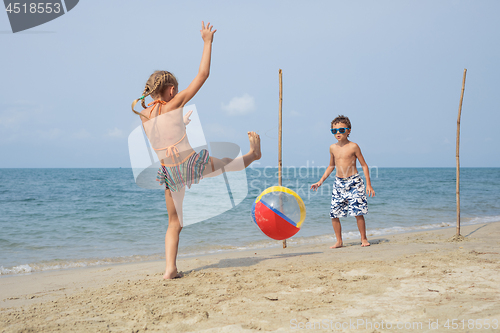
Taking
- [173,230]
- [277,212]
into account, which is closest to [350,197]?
[277,212]

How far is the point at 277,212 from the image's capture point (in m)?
4.41

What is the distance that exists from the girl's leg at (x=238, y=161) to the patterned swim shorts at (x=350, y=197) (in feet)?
8.16

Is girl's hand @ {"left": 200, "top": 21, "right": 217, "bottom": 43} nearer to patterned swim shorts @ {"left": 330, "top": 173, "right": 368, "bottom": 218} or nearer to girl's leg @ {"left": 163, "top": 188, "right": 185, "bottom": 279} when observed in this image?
girl's leg @ {"left": 163, "top": 188, "right": 185, "bottom": 279}

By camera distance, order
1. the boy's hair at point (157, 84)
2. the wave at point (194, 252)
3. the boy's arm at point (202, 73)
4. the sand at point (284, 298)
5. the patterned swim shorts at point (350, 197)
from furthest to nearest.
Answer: the wave at point (194, 252) < the patterned swim shorts at point (350, 197) < the boy's hair at point (157, 84) < the boy's arm at point (202, 73) < the sand at point (284, 298)

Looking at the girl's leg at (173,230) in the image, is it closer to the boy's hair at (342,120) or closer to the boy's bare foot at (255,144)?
the boy's bare foot at (255,144)

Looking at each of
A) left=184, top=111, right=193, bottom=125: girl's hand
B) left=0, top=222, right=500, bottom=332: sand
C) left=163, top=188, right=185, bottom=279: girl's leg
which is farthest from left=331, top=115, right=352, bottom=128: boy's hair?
left=163, top=188, right=185, bottom=279: girl's leg

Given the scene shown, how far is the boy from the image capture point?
5738 millimetres

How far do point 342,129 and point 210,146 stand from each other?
8.46 feet

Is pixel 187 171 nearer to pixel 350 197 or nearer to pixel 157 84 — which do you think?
pixel 157 84

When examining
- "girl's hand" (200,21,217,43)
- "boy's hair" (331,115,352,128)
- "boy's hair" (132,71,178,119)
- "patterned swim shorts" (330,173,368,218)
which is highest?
"girl's hand" (200,21,217,43)

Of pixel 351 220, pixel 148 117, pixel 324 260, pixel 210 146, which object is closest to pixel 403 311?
pixel 324 260

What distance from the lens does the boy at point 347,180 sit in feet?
18.8

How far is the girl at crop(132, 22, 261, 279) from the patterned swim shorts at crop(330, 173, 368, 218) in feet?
8.16

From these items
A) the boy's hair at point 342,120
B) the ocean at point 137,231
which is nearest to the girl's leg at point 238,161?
the ocean at point 137,231
